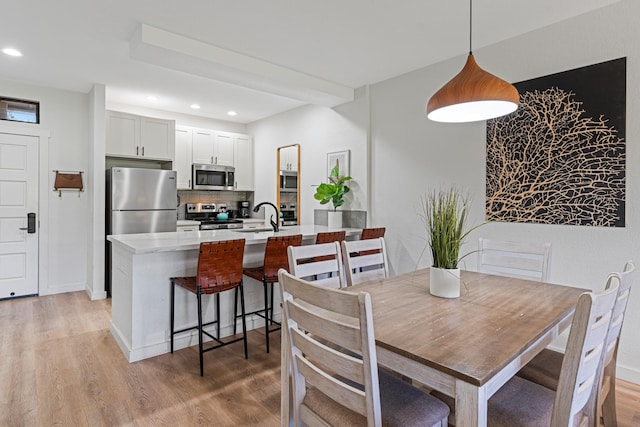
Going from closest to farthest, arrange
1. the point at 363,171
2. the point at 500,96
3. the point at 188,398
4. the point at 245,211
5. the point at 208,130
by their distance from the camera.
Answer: the point at 500,96, the point at 188,398, the point at 363,171, the point at 208,130, the point at 245,211

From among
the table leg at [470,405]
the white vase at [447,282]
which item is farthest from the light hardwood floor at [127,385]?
the table leg at [470,405]

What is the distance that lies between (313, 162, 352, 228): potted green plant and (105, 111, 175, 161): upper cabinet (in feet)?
8.12

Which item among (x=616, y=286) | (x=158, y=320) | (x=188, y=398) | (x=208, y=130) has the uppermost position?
(x=208, y=130)

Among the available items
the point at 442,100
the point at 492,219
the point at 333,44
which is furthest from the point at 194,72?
the point at 492,219

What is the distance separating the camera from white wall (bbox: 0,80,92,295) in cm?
451

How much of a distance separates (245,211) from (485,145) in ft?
14.5

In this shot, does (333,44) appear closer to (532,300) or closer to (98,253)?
(532,300)

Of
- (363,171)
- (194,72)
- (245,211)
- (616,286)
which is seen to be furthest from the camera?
(245,211)

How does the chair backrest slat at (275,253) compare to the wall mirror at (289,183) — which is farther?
the wall mirror at (289,183)

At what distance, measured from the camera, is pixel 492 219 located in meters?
3.16

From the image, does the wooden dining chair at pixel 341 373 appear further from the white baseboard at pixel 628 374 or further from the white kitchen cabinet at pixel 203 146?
the white kitchen cabinet at pixel 203 146

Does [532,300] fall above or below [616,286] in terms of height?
below

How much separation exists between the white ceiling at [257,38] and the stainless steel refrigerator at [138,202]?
3.89 feet

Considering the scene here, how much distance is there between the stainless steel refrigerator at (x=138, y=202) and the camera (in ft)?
14.4
